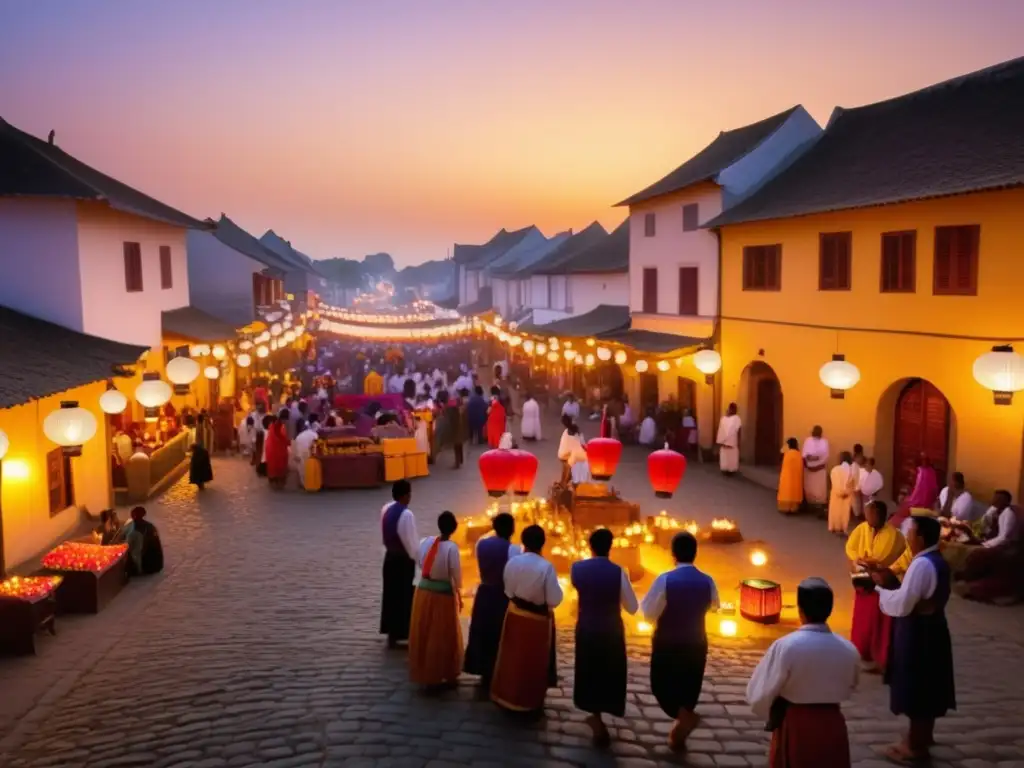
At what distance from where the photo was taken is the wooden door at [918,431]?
50.9ft

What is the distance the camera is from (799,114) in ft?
77.1

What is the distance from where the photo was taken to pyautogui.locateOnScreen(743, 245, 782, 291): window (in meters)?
19.9

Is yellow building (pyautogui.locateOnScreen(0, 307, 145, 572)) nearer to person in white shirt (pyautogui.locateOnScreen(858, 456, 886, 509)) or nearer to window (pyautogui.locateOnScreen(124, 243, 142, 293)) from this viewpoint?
window (pyautogui.locateOnScreen(124, 243, 142, 293))

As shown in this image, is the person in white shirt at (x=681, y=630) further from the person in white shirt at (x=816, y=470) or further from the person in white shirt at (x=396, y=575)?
the person in white shirt at (x=816, y=470)

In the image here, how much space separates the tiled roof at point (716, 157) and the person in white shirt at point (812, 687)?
703 inches

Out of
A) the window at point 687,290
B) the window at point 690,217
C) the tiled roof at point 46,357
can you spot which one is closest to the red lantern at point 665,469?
the tiled roof at point 46,357

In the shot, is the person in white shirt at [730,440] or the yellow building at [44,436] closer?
the yellow building at [44,436]

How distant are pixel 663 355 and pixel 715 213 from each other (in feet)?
13.0

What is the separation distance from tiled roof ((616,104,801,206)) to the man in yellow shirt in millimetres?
14472

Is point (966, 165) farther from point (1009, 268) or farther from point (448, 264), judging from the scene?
point (448, 264)

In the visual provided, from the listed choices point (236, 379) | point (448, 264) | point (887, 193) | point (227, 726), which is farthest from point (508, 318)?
point (448, 264)

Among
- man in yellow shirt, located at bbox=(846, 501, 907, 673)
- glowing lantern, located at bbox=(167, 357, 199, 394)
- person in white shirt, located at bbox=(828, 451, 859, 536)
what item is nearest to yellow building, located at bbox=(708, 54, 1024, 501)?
person in white shirt, located at bbox=(828, 451, 859, 536)

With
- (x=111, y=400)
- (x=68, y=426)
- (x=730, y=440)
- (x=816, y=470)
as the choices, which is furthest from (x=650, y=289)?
(x=68, y=426)

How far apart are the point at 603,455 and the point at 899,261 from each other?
6752 millimetres
